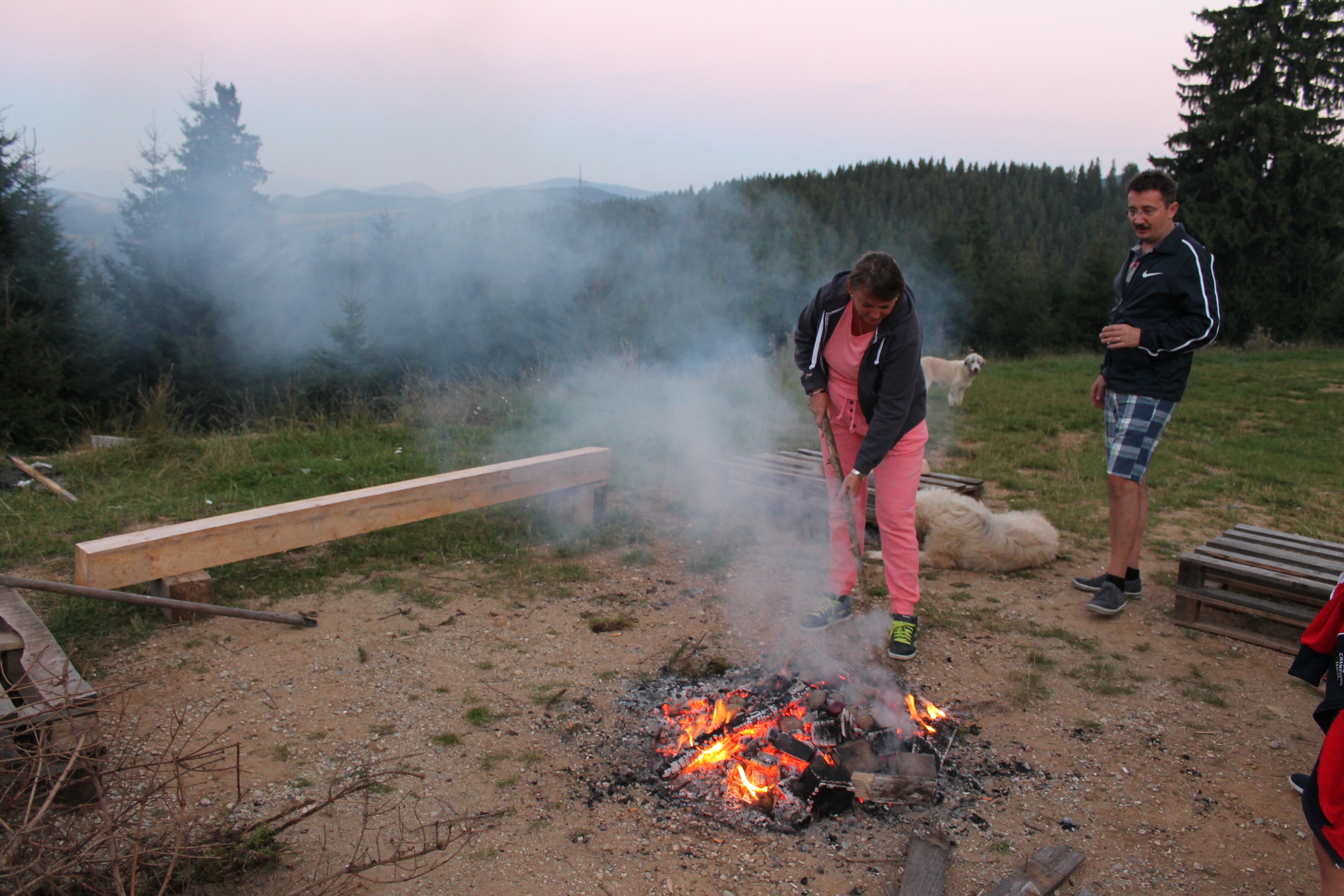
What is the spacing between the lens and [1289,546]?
3.88m

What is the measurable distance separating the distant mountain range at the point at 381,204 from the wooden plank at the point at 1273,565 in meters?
7.67

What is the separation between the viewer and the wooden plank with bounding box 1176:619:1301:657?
11.1 ft

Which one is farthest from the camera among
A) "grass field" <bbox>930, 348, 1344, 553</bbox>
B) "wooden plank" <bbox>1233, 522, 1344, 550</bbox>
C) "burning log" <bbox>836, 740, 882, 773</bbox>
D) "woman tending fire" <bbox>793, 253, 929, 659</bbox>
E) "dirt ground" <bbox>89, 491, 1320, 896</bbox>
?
"grass field" <bbox>930, 348, 1344, 553</bbox>

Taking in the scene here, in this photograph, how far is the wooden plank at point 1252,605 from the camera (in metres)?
3.36

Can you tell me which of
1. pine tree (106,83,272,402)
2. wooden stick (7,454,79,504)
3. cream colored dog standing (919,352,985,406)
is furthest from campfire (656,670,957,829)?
pine tree (106,83,272,402)

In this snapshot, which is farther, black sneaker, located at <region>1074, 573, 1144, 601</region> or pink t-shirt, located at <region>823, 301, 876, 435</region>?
black sneaker, located at <region>1074, 573, 1144, 601</region>

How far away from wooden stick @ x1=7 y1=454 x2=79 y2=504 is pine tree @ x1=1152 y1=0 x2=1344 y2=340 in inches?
948

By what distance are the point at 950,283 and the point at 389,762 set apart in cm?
3220

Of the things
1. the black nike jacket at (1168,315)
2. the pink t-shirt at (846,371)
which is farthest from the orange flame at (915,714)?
the black nike jacket at (1168,315)

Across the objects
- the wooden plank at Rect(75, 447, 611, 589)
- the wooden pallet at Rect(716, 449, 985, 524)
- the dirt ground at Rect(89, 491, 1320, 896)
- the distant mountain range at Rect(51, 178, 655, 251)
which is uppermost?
the distant mountain range at Rect(51, 178, 655, 251)

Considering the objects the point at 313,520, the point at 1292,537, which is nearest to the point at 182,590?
the point at 313,520

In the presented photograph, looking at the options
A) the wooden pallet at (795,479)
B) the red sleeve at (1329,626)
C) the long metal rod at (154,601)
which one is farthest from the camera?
A: the wooden pallet at (795,479)

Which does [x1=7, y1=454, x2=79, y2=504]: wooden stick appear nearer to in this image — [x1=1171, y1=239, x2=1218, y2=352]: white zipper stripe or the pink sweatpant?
the pink sweatpant

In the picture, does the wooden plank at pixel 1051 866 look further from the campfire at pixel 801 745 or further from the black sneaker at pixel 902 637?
the black sneaker at pixel 902 637
